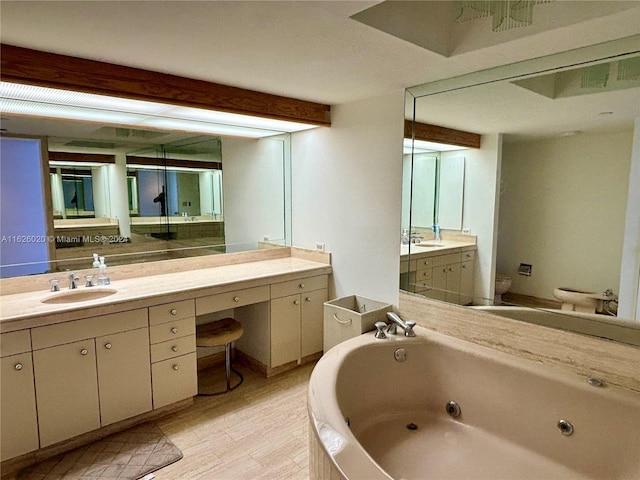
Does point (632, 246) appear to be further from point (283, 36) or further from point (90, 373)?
point (90, 373)

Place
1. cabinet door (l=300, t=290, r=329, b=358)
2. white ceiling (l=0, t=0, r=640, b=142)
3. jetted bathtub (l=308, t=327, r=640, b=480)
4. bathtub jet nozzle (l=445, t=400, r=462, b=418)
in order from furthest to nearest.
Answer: cabinet door (l=300, t=290, r=329, b=358)
bathtub jet nozzle (l=445, t=400, r=462, b=418)
jetted bathtub (l=308, t=327, r=640, b=480)
white ceiling (l=0, t=0, r=640, b=142)

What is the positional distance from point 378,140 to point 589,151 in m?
1.33

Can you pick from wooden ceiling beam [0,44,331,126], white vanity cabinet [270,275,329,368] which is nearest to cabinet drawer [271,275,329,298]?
white vanity cabinet [270,275,329,368]

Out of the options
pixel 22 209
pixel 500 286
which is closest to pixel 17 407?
pixel 22 209

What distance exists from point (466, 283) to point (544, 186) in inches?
30.8

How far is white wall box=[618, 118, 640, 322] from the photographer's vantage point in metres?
1.91

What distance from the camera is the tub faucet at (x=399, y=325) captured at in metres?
2.48

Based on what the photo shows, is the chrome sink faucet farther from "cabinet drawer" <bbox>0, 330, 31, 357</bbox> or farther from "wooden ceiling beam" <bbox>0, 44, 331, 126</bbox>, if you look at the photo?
"wooden ceiling beam" <bbox>0, 44, 331, 126</bbox>

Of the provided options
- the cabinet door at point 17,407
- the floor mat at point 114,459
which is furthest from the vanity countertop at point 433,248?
the cabinet door at point 17,407

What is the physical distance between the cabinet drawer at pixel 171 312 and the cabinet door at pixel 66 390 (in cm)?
36

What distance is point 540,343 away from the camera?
2.05m

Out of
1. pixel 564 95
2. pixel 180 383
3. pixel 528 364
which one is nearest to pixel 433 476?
pixel 528 364

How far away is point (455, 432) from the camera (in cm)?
220

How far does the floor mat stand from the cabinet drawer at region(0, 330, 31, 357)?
0.67 metres
